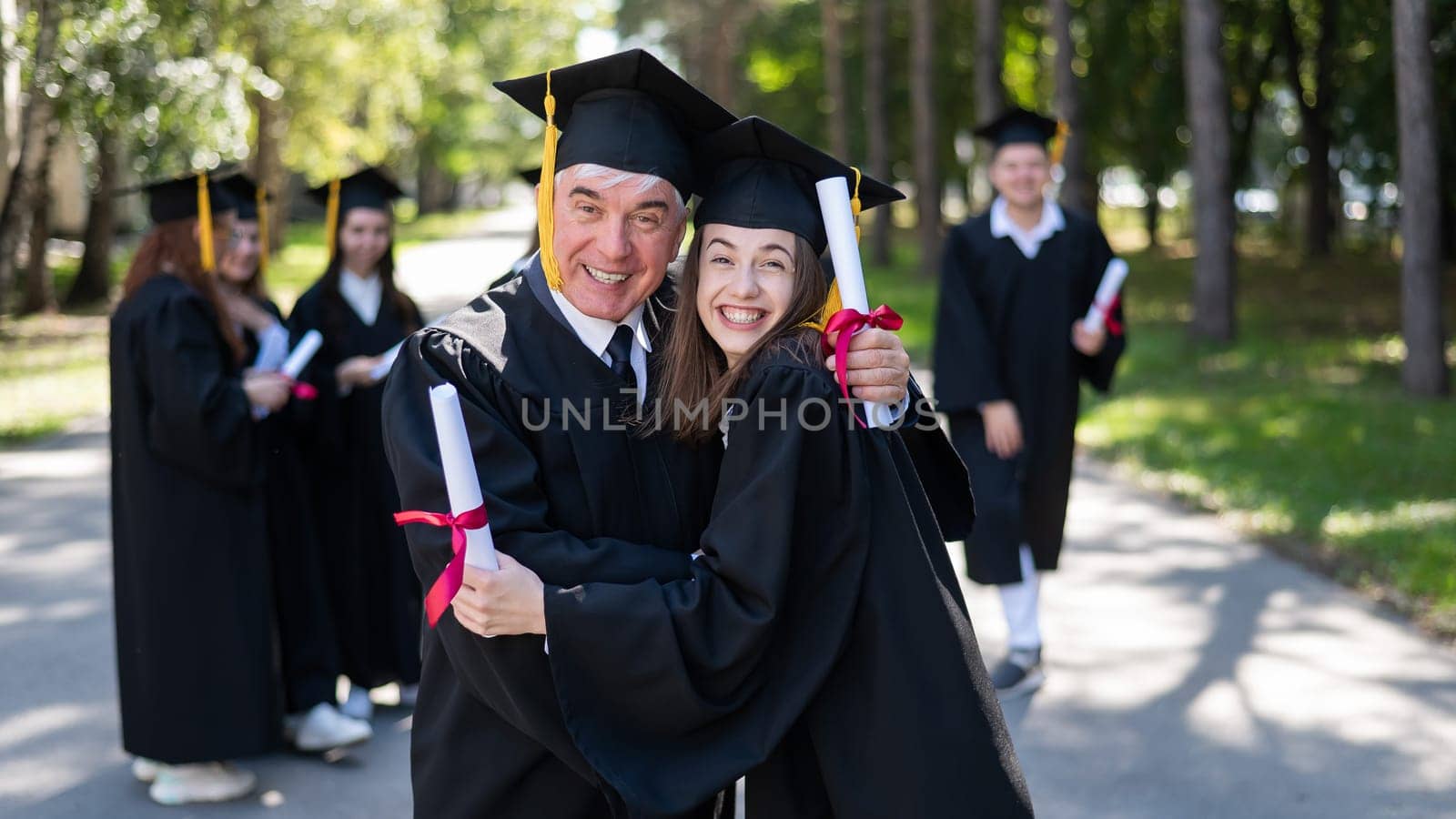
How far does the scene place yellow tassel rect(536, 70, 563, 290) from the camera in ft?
8.83

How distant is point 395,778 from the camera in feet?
15.9

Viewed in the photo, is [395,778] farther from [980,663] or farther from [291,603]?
[980,663]

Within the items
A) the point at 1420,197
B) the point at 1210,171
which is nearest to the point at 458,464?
the point at 1420,197

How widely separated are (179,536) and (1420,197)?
1028cm

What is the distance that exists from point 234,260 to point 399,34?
83.5 feet

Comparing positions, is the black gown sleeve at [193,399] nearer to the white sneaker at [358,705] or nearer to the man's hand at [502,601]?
the white sneaker at [358,705]

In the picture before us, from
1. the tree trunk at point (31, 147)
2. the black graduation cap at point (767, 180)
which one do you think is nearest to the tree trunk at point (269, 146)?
the tree trunk at point (31, 147)

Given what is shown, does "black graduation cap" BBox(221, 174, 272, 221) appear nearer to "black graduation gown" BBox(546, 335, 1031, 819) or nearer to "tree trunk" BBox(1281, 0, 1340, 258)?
"black graduation gown" BBox(546, 335, 1031, 819)

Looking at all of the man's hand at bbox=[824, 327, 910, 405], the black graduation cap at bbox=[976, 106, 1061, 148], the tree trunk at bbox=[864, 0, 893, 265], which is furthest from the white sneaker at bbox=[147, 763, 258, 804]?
the tree trunk at bbox=[864, 0, 893, 265]

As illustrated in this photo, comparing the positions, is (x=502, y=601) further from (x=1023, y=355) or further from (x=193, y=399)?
(x=1023, y=355)

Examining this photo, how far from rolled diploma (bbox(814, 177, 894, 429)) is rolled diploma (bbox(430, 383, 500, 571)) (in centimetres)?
68

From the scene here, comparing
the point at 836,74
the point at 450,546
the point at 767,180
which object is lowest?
the point at 450,546

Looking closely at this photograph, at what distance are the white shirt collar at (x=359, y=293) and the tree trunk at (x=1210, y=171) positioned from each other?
11804 mm

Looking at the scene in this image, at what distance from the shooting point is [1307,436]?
413 inches
